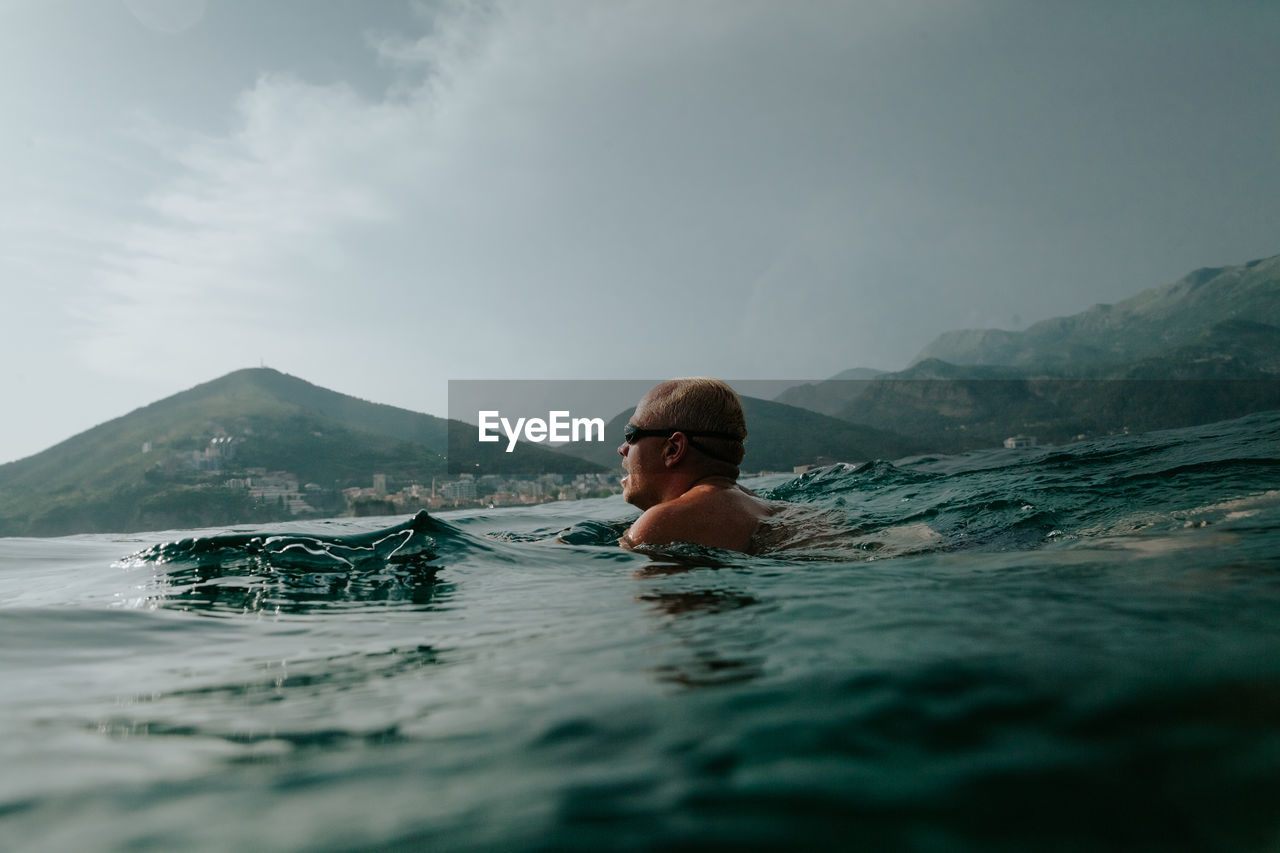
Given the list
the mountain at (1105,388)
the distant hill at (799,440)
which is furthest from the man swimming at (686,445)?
the mountain at (1105,388)

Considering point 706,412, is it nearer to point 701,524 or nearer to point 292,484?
point 701,524

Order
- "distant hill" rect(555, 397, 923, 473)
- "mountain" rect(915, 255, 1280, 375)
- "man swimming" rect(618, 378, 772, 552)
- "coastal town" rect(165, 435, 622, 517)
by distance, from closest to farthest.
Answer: "man swimming" rect(618, 378, 772, 552), "distant hill" rect(555, 397, 923, 473), "coastal town" rect(165, 435, 622, 517), "mountain" rect(915, 255, 1280, 375)

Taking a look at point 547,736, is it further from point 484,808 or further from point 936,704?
point 936,704

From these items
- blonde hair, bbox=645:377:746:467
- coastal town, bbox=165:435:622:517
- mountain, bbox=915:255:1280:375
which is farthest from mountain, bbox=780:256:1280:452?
blonde hair, bbox=645:377:746:467

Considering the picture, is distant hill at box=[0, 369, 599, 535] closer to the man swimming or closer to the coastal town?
the coastal town

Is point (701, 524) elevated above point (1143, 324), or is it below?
below

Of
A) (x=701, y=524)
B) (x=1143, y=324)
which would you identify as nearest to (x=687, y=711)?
(x=701, y=524)
